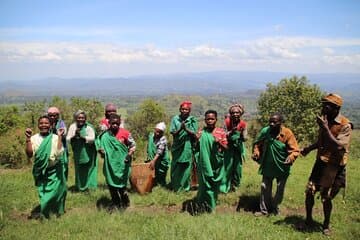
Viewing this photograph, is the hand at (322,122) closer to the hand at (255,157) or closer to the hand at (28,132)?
the hand at (255,157)

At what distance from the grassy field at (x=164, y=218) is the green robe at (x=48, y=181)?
0.29 m

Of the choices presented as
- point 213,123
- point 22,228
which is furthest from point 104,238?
point 213,123

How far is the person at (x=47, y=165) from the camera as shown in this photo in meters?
6.94

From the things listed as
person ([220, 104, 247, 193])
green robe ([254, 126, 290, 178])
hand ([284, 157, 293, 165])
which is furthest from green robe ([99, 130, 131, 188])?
hand ([284, 157, 293, 165])

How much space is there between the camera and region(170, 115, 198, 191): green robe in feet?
29.4

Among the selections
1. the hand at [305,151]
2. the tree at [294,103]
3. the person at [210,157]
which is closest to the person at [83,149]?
the person at [210,157]

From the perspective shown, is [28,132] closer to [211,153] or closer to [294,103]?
[211,153]

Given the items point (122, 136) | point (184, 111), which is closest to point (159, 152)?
point (184, 111)

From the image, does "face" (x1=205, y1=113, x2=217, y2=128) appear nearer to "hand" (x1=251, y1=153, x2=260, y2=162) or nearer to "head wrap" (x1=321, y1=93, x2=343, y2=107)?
"hand" (x1=251, y1=153, x2=260, y2=162)

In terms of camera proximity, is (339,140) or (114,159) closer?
(339,140)

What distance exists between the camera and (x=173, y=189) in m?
9.18

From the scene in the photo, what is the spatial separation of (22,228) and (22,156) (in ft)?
39.5

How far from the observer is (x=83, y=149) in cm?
884

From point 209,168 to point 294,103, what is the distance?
36175 mm
